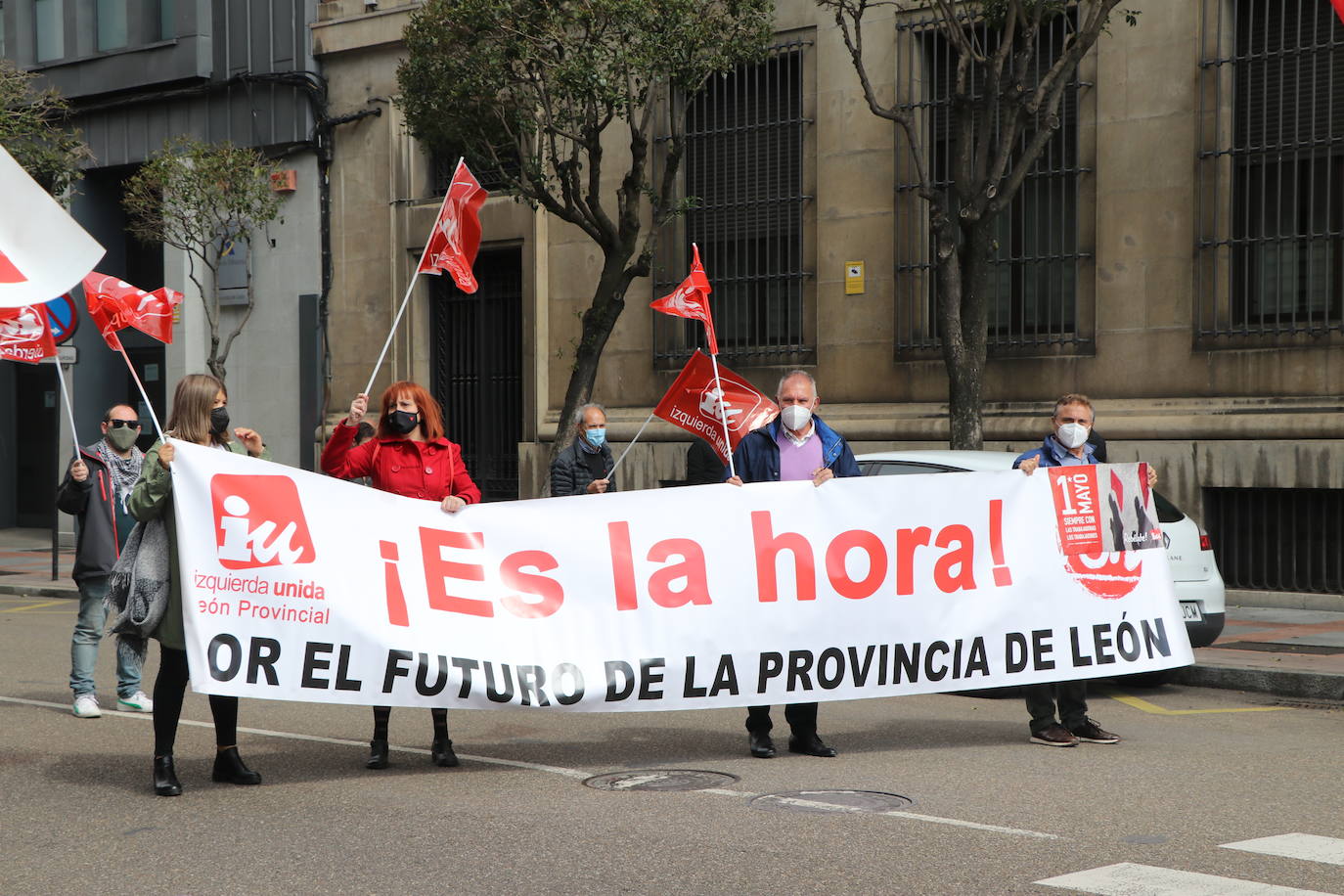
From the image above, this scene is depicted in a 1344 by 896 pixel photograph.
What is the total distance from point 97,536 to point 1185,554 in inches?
271

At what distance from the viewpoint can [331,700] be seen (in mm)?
6891

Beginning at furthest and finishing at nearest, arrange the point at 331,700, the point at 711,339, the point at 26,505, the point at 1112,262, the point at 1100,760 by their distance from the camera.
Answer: the point at 26,505 < the point at 1112,262 < the point at 711,339 < the point at 1100,760 < the point at 331,700

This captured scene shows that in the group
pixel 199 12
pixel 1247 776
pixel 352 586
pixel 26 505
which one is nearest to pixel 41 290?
pixel 352 586

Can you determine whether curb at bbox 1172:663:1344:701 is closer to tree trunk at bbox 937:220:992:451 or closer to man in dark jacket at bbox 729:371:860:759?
tree trunk at bbox 937:220:992:451

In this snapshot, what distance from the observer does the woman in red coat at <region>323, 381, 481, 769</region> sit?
24.2ft

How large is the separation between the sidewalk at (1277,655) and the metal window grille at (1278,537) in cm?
38

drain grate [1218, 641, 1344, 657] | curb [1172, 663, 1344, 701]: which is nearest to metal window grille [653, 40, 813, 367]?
drain grate [1218, 641, 1344, 657]

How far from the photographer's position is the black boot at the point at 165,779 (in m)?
6.79

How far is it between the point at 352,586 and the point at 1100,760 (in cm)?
361

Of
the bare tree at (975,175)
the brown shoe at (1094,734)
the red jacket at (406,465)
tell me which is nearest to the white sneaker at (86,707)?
the red jacket at (406,465)

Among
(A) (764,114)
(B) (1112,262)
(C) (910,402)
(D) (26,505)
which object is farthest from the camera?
(D) (26,505)

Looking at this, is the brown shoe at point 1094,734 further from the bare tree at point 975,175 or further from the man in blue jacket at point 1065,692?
the bare tree at point 975,175

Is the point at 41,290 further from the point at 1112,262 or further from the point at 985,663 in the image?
the point at 1112,262

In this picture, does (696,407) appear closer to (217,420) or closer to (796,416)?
(796,416)
